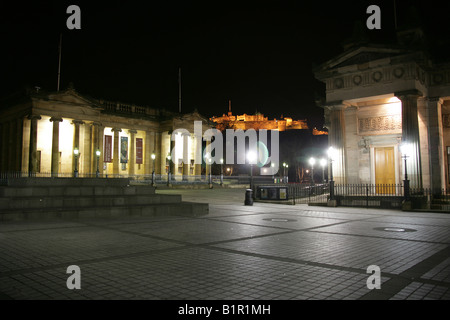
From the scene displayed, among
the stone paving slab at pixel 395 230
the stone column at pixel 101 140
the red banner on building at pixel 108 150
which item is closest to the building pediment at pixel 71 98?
the stone column at pixel 101 140

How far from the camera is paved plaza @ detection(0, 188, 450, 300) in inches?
204

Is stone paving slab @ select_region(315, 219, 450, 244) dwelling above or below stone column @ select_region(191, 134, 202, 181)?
below

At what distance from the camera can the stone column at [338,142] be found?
23938mm

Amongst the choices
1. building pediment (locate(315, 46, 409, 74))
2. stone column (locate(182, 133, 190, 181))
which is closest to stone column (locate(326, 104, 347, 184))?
building pediment (locate(315, 46, 409, 74))

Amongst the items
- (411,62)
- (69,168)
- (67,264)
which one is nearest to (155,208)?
(67,264)

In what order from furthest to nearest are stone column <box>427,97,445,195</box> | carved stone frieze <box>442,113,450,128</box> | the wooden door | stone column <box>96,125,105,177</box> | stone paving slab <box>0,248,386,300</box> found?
1. stone column <box>96,125,105,177</box>
2. carved stone frieze <box>442,113,450,128</box>
3. the wooden door
4. stone column <box>427,97,445,195</box>
5. stone paving slab <box>0,248,386,300</box>

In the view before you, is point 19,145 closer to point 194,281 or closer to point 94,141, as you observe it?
point 94,141

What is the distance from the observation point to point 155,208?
635 inches

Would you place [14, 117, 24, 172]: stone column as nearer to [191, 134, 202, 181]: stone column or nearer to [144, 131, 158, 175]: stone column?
[144, 131, 158, 175]: stone column

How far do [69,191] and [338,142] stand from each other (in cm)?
1735

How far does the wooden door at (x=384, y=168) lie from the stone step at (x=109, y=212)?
44.6ft

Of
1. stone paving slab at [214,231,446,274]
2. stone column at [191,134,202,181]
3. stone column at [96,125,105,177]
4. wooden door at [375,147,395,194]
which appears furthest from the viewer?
stone column at [191,134,202,181]
